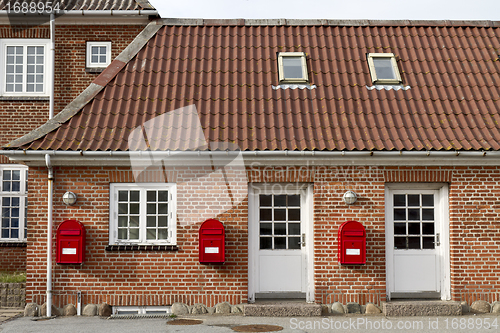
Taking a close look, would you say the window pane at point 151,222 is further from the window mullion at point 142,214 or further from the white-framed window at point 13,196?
the white-framed window at point 13,196

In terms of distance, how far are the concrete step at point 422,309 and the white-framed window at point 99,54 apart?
29.1ft

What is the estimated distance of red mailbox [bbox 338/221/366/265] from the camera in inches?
349

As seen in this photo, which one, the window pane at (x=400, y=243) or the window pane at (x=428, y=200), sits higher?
the window pane at (x=428, y=200)

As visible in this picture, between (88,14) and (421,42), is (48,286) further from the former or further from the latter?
(421,42)

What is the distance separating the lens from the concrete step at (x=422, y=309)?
8.80m

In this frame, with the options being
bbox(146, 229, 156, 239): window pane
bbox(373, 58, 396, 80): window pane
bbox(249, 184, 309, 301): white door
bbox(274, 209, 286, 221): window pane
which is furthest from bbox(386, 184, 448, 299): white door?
bbox(146, 229, 156, 239): window pane

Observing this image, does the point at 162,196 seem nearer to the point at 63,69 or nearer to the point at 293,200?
the point at 293,200

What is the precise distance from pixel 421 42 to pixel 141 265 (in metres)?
8.09

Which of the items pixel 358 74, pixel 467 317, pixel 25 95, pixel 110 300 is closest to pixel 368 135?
pixel 358 74

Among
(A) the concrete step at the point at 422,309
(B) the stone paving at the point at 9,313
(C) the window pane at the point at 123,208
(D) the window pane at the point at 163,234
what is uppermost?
(C) the window pane at the point at 123,208

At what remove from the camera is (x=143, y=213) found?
9.27 meters

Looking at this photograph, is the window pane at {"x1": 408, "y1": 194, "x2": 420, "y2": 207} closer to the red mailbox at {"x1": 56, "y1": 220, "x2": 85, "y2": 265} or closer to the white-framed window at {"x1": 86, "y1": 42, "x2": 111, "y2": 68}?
the red mailbox at {"x1": 56, "y1": 220, "x2": 85, "y2": 265}

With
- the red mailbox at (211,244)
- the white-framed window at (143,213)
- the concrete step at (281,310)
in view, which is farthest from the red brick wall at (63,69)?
the concrete step at (281,310)

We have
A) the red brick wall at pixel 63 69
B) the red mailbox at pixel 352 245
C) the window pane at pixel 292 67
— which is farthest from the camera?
the red brick wall at pixel 63 69
